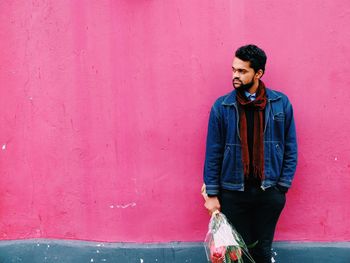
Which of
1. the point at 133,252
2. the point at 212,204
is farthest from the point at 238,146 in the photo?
the point at 133,252

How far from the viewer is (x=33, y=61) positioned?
3.85 metres

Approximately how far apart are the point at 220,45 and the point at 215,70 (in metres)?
0.20

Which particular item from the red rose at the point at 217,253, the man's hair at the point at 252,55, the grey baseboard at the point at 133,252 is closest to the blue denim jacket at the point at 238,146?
the man's hair at the point at 252,55

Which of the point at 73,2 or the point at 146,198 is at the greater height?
the point at 73,2

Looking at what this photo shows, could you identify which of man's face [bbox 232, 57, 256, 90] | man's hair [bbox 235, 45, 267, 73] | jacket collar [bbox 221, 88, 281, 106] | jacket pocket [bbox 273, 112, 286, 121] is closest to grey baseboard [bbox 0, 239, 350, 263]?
jacket pocket [bbox 273, 112, 286, 121]

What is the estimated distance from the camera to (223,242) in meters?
3.38

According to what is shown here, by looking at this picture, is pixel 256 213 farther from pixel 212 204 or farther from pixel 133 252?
pixel 133 252

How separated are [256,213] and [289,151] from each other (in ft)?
1.70

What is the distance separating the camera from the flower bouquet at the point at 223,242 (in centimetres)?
339

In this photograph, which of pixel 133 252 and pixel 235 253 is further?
pixel 133 252

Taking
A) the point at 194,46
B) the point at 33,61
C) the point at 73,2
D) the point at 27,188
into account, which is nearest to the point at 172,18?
the point at 194,46

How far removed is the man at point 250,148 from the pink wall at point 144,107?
0.37 meters

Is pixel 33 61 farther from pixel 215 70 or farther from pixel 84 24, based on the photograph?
pixel 215 70

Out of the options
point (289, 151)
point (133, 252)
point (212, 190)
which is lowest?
point (133, 252)
